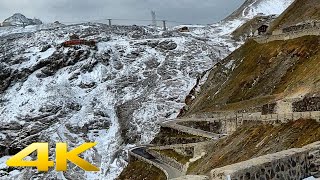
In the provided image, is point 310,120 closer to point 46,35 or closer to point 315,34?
point 315,34

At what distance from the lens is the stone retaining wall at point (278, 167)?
41.3ft

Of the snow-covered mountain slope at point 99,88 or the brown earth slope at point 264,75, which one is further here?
the snow-covered mountain slope at point 99,88

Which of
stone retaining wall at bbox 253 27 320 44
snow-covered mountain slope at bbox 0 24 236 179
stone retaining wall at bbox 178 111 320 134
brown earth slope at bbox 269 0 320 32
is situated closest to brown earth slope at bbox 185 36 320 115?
stone retaining wall at bbox 253 27 320 44

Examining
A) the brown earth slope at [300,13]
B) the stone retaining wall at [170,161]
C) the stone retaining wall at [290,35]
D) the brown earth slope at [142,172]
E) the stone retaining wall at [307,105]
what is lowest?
the brown earth slope at [142,172]

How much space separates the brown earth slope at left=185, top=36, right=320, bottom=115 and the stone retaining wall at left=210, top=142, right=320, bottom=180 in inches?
1285

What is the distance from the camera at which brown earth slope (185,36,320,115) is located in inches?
2256

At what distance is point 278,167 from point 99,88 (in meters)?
118

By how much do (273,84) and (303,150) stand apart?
48059mm

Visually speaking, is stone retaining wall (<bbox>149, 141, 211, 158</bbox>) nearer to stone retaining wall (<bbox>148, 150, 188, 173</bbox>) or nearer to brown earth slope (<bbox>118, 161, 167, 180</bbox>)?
stone retaining wall (<bbox>148, 150, 188, 173</bbox>)

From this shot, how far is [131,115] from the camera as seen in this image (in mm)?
114312

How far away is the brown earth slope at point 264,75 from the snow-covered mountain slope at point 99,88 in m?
29.0

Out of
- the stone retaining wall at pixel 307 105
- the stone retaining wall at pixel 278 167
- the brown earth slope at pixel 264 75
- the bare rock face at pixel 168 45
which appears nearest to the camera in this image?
the stone retaining wall at pixel 278 167

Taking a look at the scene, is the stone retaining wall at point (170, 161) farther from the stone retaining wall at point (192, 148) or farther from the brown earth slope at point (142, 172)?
the stone retaining wall at point (192, 148)

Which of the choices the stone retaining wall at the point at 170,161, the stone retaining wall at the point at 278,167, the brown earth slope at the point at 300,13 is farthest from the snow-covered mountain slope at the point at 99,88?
the stone retaining wall at the point at 278,167
